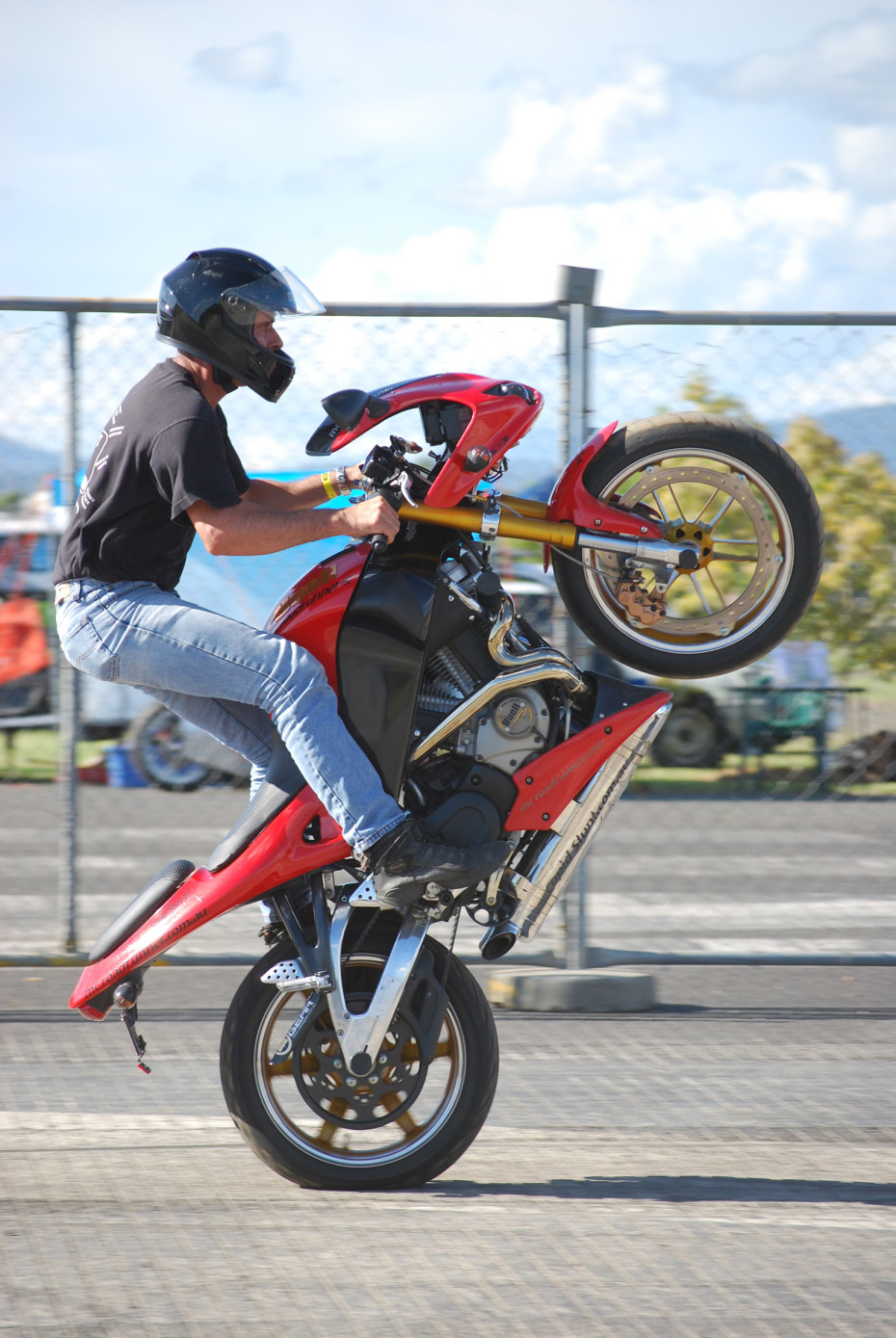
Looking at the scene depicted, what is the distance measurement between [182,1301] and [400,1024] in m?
0.87

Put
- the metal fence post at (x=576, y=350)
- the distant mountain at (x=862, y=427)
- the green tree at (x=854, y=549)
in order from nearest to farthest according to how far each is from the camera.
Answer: the metal fence post at (x=576, y=350) < the distant mountain at (x=862, y=427) < the green tree at (x=854, y=549)

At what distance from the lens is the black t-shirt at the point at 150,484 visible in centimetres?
362

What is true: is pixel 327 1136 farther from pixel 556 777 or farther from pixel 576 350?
pixel 576 350

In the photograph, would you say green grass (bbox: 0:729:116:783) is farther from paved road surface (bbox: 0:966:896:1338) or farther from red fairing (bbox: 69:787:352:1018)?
red fairing (bbox: 69:787:352:1018)

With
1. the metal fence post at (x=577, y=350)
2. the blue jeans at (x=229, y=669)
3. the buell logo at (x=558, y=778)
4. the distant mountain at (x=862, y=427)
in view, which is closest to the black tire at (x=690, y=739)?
the distant mountain at (x=862, y=427)

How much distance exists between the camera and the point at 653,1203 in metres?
3.79

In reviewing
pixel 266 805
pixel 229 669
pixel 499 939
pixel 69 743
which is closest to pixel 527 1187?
pixel 499 939

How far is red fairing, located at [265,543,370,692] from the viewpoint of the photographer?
3.75 metres

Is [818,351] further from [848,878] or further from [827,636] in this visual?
[848,878]

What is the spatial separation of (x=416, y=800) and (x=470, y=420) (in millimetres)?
953

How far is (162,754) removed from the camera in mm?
10523

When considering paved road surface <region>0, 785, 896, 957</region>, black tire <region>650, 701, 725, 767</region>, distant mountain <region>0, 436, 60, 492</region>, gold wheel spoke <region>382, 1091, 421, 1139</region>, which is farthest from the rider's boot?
black tire <region>650, 701, 725, 767</region>

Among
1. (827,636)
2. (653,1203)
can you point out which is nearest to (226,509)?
(653,1203)

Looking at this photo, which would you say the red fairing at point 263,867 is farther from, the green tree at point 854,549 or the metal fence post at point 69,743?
the green tree at point 854,549
